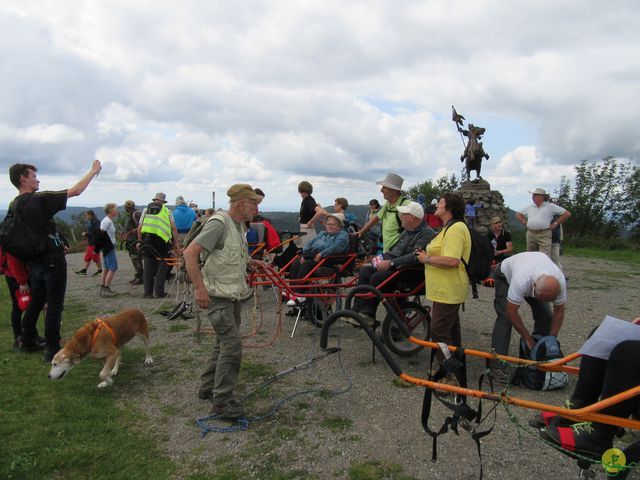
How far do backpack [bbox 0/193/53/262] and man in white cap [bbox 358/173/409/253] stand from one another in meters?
4.11

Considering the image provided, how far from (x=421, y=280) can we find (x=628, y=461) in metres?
2.92

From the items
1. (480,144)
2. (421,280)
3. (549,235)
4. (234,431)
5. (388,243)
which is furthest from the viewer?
(480,144)

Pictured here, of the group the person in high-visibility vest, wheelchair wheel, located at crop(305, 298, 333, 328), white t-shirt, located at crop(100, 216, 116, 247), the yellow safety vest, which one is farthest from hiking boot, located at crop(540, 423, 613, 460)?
white t-shirt, located at crop(100, 216, 116, 247)

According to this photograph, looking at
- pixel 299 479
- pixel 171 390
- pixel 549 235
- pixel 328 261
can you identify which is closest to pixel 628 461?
pixel 299 479

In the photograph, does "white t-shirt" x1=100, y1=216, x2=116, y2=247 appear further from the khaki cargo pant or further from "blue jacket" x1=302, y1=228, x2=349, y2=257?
the khaki cargo pant

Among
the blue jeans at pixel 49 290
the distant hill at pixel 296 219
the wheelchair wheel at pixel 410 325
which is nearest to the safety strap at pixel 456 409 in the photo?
the wheelchair wheel at pixel 410 325

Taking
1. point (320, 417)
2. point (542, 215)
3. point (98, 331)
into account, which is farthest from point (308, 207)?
point (320, 417)

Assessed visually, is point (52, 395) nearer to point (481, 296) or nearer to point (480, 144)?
point (481, 296)

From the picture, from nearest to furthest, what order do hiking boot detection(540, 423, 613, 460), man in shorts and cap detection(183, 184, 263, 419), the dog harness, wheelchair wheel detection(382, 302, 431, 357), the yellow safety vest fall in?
hiking boot detection(540, 423, 613, 460)
man in shorts and cap detection(183, 184, 263, 419)
the dog harness
wheelchair wheel detection(382, 302, 431, 357)
the yellow safety vest

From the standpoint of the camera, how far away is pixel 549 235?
880 centimetres

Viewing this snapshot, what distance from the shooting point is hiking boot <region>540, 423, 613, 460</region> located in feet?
8.16

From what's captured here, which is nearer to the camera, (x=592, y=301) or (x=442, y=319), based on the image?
(x=442, y=319)

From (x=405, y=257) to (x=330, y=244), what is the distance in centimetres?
155

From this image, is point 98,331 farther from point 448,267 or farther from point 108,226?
point 108,226
